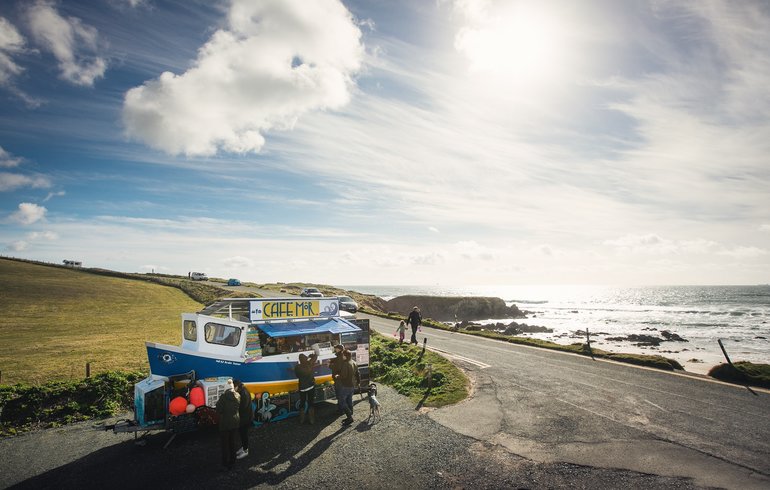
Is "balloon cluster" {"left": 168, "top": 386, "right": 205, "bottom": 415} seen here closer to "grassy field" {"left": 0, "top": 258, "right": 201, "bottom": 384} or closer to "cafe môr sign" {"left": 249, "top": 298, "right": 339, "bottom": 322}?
"cafe môr sign" {"left": 249, "top": 298, "right": 339, "bottom": 322}

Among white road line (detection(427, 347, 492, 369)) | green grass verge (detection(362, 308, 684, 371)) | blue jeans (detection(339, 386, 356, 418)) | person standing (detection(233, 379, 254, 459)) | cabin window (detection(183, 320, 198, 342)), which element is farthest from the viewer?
white road line (detection(427, 347, 492, 369))

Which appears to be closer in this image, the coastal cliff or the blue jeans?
the blue jeans

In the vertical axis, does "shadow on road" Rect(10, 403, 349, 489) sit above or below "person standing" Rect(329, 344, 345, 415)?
below

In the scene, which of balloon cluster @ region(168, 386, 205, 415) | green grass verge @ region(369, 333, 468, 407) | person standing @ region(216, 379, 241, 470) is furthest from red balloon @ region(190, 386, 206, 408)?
green grass verge @ region(369, 333, 468, 407)

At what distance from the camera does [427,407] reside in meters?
13.7

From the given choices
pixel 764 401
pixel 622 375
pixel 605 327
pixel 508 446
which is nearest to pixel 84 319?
pixel 508 446

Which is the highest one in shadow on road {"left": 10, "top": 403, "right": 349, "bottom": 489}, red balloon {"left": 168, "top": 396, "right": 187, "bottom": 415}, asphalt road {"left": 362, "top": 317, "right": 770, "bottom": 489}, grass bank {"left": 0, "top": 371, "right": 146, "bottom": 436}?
red balloon {"left": 168, "top": 396, "right": 187, "bottom": 415}

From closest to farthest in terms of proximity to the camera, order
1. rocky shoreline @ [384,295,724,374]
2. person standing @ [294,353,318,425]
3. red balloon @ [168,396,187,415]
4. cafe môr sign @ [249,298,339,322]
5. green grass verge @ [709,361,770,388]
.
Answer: red balloon @ [168,396,187,415] → person standing @ [294,353,318,425] → cafe môr sign @ [249,298,339,322] → green grass verge @ [709,361,770,388] → rocky shoreline @ [384,295,724,374]

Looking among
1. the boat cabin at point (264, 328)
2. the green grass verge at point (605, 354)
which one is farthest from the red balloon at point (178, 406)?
the green grass verge at point (605, 354)

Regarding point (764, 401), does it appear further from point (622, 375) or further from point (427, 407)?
point (427, 407)

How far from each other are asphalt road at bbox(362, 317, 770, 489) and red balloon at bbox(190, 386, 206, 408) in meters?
7.63

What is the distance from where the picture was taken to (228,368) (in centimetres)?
1135

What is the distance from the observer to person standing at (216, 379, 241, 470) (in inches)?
365

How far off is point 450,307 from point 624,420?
69653mm
